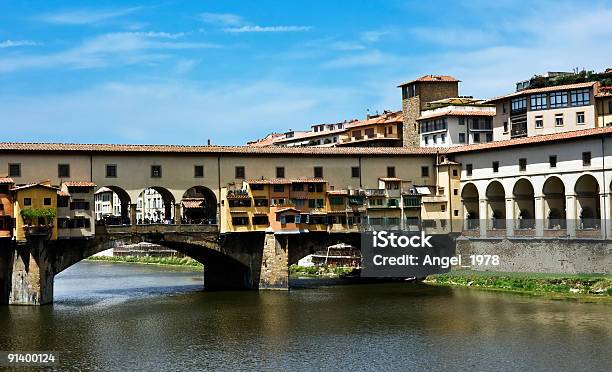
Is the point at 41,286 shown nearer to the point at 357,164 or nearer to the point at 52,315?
the point at 52,315

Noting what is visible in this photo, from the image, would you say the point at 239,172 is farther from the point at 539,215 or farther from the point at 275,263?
the point at 539,215

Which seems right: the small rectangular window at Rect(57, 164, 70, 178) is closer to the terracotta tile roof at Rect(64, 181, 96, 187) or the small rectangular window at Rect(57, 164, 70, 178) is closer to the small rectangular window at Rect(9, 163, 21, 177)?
the terracotta tile roof at Rect(64, 181, 96, 187)

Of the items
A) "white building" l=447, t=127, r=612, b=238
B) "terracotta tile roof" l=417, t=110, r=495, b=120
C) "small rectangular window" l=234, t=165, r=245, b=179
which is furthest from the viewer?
"terracotta tile roof" l=417, t=110, r=495, b=120

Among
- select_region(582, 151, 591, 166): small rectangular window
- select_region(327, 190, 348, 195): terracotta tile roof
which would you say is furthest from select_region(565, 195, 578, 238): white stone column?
select_region(327, 190, 348, 195): terracotta tile roof

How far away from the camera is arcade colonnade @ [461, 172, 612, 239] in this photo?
7062cm

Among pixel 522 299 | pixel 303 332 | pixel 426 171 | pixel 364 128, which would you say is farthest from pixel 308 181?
pixel 364 128

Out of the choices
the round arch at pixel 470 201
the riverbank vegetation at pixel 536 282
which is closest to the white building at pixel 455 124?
the round arch at pixel 470 201

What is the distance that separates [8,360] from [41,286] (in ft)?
67.0

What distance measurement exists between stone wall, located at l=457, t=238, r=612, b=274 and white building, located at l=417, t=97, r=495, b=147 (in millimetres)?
23034

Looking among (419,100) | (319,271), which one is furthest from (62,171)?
(419,100)

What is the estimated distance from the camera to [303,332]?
2060 inches

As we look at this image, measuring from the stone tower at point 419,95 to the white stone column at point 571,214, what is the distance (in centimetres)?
3323

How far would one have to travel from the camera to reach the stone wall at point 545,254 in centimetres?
6794

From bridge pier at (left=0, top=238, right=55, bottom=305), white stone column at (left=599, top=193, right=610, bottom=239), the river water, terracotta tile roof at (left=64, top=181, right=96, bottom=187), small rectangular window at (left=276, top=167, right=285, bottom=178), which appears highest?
small rectangular window at (left=276, top=167, right=285, bottom=178)
